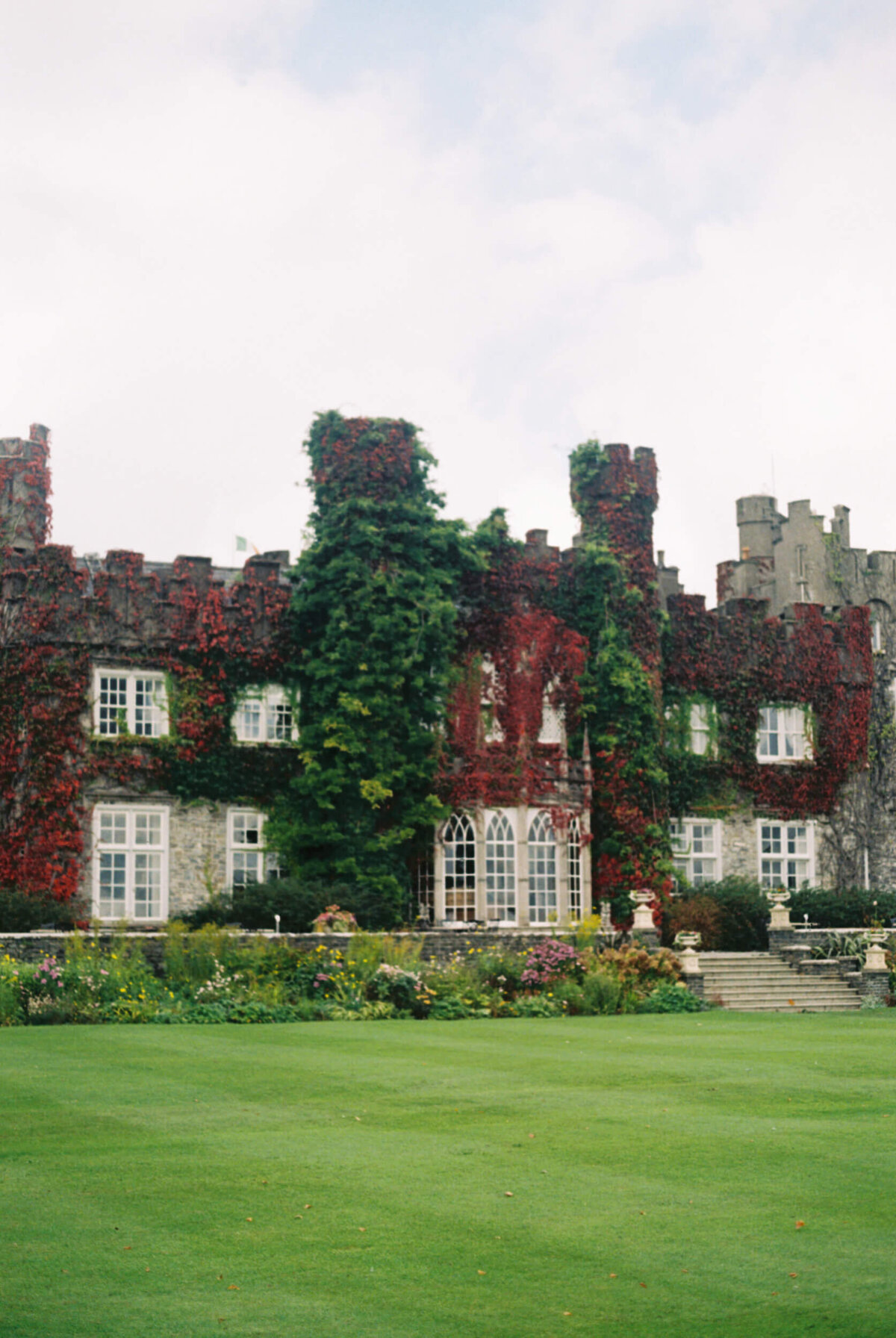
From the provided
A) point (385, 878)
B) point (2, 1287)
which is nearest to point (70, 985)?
point (385, 878)

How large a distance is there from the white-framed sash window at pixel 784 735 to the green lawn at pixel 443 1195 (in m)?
20.0

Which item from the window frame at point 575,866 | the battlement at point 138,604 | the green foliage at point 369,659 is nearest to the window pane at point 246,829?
the green foliage at point 369,659

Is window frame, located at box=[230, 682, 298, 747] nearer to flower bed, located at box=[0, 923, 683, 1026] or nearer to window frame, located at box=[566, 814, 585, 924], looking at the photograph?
window frame, located at box=[566, 814, 585, 924]

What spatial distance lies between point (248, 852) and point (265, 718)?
2811 mm

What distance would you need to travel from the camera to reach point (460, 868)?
3186 centimetres

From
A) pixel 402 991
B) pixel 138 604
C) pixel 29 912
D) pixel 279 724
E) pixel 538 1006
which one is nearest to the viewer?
pixel 402 991

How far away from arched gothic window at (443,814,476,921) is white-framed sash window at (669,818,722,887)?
577cm

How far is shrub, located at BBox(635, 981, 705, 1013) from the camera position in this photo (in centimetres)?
2512

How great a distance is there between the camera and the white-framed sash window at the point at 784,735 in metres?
36.8

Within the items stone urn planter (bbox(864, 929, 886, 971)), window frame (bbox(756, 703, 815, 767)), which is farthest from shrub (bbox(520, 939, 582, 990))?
window frame (bbox(756, 703, 815, 767))

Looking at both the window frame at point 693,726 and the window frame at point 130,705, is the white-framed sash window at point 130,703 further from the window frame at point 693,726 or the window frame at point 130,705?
the window frame at point 693,726

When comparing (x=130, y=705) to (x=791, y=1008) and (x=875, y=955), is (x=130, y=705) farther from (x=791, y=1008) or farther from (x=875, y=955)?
(x=875, y=955)

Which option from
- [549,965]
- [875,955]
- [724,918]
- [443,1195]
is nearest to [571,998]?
[549,965]

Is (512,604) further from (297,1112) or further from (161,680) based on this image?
(297,1112)
